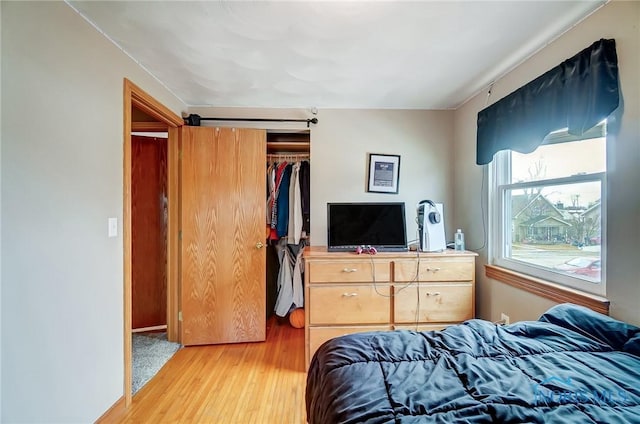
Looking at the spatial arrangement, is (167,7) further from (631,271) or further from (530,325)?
(631,271)

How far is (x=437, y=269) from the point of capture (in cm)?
208

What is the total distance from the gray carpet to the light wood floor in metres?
0.06

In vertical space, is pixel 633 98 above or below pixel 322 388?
above

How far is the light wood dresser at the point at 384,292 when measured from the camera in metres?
2.03

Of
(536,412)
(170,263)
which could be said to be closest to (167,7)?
(170,263)

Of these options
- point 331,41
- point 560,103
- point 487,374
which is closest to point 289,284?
point 487,374

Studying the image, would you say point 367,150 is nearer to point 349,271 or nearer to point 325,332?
point 349,271

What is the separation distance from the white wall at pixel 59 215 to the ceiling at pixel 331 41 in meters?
0.28

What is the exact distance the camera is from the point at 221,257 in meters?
2.39

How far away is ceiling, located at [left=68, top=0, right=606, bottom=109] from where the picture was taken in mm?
1287

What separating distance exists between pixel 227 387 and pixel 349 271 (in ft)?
4.02

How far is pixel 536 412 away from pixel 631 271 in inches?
39.3

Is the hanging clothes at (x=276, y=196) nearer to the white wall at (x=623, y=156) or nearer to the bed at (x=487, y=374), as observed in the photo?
the bed at (x=487, y=374)

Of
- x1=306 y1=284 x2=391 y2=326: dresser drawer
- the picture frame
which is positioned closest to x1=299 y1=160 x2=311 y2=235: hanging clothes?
the picture frame
